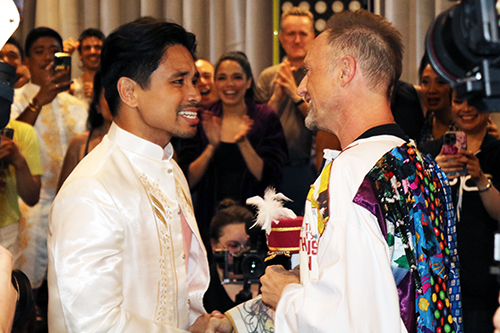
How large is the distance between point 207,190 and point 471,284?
1587 millimetres

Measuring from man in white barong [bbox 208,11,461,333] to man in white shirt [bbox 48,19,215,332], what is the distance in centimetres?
35

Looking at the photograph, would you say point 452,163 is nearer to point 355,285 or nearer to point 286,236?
point 286,236

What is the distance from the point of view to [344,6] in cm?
460

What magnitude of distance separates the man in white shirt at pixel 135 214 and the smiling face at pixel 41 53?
81.2 inches

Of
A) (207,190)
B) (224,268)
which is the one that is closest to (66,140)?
(207,190)

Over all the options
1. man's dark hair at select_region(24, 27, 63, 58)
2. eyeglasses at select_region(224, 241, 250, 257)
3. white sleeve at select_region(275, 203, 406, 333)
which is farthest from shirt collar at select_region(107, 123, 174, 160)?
man's dark hair at select_region(24, 27, 63, 58)

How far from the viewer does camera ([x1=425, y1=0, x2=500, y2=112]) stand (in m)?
0.95

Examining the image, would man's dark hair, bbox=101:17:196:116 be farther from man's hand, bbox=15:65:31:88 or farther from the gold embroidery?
man's hand, bbox=15:65:31:88

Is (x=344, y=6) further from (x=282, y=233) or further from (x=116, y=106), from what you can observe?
(x=282, y=233)

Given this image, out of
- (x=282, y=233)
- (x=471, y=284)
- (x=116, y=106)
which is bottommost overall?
(x=471, y=284)

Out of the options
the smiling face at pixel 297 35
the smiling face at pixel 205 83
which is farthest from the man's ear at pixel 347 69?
the smiling face at pixel 205 83

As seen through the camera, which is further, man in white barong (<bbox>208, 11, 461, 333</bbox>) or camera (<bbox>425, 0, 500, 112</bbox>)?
man in white barong (<bbox>208, 11, 461, 333</bbox>)

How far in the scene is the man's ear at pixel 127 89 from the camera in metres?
2.00

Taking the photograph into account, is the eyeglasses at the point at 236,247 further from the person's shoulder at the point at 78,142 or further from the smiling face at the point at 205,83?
the smiling face at the point at 205,83
